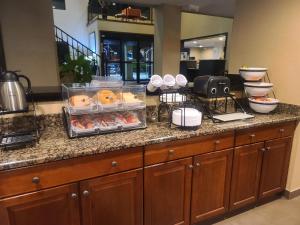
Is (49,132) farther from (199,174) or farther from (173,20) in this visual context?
(173,20)

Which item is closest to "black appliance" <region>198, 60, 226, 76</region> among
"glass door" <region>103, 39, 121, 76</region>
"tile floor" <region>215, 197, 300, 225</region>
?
"tile floor" <region>215, 197, 300, 225</region>

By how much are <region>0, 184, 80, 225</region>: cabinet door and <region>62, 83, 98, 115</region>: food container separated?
463 millimetres

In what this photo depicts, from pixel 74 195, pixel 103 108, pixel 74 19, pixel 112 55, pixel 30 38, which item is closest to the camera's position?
pixel 74 195

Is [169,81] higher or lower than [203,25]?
lower

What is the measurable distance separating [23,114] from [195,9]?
12.8ft

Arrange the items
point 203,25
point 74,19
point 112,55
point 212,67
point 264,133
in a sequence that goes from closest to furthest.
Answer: point 264,133, point 212,67, point 203,25, point 112,55, point 74,19

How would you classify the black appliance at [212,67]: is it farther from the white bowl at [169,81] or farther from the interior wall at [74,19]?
the interior wall at [74,19]

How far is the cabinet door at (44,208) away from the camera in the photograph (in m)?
1.07

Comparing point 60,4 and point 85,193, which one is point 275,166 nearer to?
point 85,193

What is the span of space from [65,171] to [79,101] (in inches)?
17.8

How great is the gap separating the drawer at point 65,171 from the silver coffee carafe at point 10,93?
41 cm

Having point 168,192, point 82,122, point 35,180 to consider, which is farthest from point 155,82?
point 35,180

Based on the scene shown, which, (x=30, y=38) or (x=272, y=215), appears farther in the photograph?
(x=30, y=38)

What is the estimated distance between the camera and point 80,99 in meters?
1.40
